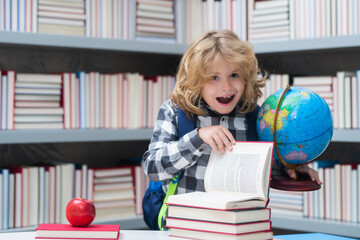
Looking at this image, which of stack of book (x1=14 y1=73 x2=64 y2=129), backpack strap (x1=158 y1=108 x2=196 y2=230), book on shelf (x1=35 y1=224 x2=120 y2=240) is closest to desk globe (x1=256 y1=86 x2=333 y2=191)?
backpack strap (x1=158 y1=108 x2=196 y2=230)

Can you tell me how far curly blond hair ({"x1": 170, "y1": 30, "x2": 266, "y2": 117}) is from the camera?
178 centimetres

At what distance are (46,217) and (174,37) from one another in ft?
4.15

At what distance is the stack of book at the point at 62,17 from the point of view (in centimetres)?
279

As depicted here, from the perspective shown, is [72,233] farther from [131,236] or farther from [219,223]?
[219,223]

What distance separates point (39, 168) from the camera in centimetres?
281

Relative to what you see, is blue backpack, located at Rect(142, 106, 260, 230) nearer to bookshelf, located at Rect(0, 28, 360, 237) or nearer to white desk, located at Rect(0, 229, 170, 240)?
white desk, located at Rect(0, 229, 170, 240)

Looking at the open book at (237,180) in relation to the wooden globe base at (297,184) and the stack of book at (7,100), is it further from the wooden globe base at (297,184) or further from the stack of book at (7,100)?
the stack of book at (7,100)

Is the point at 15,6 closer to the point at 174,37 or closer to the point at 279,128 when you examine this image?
the point at 174,37

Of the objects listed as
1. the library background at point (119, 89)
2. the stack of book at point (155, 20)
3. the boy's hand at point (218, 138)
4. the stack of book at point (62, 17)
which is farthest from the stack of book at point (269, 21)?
the boy's hand at point (218, 138)

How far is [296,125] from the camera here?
1623mm

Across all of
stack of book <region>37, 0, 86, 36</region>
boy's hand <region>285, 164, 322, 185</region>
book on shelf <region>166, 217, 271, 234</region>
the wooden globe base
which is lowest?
book on shelf <region>166, 217, 271, 234</region>

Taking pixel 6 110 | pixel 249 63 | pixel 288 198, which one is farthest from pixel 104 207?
pixel 249 63

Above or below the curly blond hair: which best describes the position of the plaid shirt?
below

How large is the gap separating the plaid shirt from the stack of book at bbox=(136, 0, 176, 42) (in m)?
1.26
